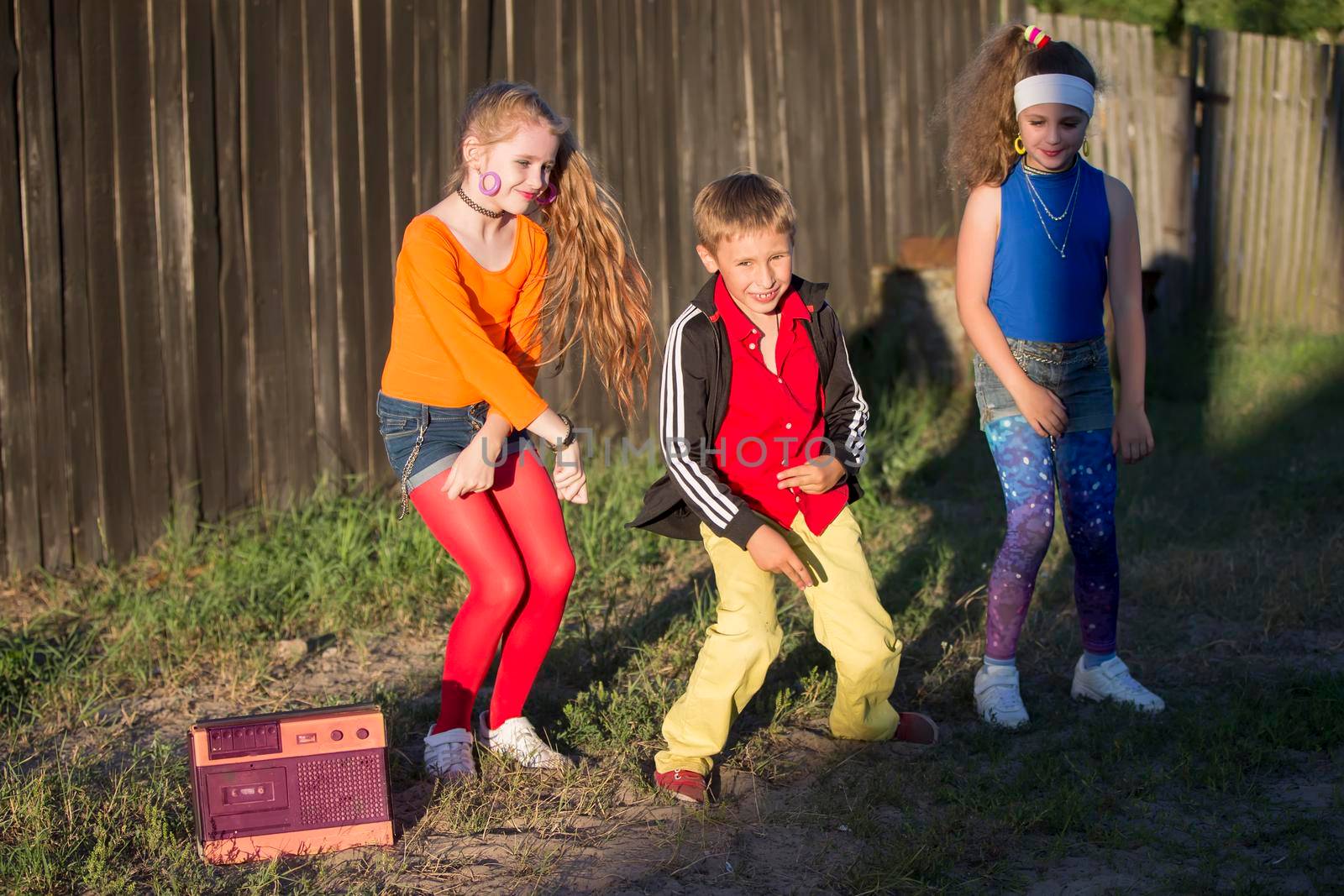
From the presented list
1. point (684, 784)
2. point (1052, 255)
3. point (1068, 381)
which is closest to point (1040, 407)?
point (1068, 381)

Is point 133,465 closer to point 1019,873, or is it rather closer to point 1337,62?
point 1019,873

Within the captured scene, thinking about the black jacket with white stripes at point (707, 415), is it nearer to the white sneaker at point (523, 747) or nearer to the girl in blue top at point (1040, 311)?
the girl in blue top at point (1040, 311)

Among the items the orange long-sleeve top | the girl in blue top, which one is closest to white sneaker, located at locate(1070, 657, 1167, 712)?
the girl in blue top

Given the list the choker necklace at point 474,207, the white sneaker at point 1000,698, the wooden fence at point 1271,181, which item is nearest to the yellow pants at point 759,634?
the white sneaker at point 1000,698

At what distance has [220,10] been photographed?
17.0 feet

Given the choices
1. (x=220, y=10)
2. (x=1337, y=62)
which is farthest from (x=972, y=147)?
(x=1337, y=62)

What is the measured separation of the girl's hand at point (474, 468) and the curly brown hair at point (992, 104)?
5.18 feet

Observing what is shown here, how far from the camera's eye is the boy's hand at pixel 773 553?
3.13m

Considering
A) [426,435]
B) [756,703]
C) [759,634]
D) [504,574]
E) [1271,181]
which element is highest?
[1271,181]

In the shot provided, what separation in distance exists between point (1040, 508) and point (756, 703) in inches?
39.3

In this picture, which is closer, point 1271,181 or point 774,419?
point 774,419

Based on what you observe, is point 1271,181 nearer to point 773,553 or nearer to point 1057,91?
point 1057,91

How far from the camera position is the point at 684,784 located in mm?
3299

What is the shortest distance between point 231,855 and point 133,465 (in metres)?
2.55
